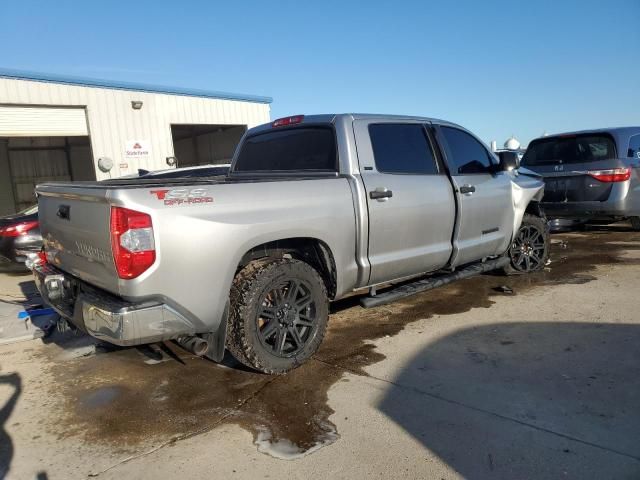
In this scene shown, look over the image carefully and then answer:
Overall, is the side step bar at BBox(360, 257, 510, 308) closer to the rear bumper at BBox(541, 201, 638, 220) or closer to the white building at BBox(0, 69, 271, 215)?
the rear bumper at BBox(541, 201, 638, 220)

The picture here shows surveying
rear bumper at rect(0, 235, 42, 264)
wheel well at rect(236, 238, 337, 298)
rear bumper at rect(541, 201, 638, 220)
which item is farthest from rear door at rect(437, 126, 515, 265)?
rear bumper at rect(0, 235, 42, 264)

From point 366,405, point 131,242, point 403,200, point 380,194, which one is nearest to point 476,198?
point 403,200

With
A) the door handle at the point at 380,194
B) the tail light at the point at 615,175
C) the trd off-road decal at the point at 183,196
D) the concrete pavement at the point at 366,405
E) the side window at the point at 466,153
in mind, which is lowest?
the concrete pavement at the point at 366,405

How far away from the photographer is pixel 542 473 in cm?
238

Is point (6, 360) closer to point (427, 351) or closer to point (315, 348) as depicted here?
point (315, 348)

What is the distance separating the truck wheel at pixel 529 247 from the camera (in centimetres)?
623

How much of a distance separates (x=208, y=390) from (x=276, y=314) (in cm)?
73

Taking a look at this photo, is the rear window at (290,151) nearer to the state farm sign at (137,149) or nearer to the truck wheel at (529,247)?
the truck wheel at (529,247)

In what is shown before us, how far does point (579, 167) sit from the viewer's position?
7.90 m

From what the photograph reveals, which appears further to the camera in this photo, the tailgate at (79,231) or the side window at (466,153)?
the side window at (466,153)

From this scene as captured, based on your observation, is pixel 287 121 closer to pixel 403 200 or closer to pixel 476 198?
pixel 403 200

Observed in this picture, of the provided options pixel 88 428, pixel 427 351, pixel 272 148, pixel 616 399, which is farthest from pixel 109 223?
pixel 616 399

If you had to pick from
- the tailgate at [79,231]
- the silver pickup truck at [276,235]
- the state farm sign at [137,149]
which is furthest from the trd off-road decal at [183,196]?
the state farm sign at [137,149]

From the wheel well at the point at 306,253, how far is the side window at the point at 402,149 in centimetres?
94
